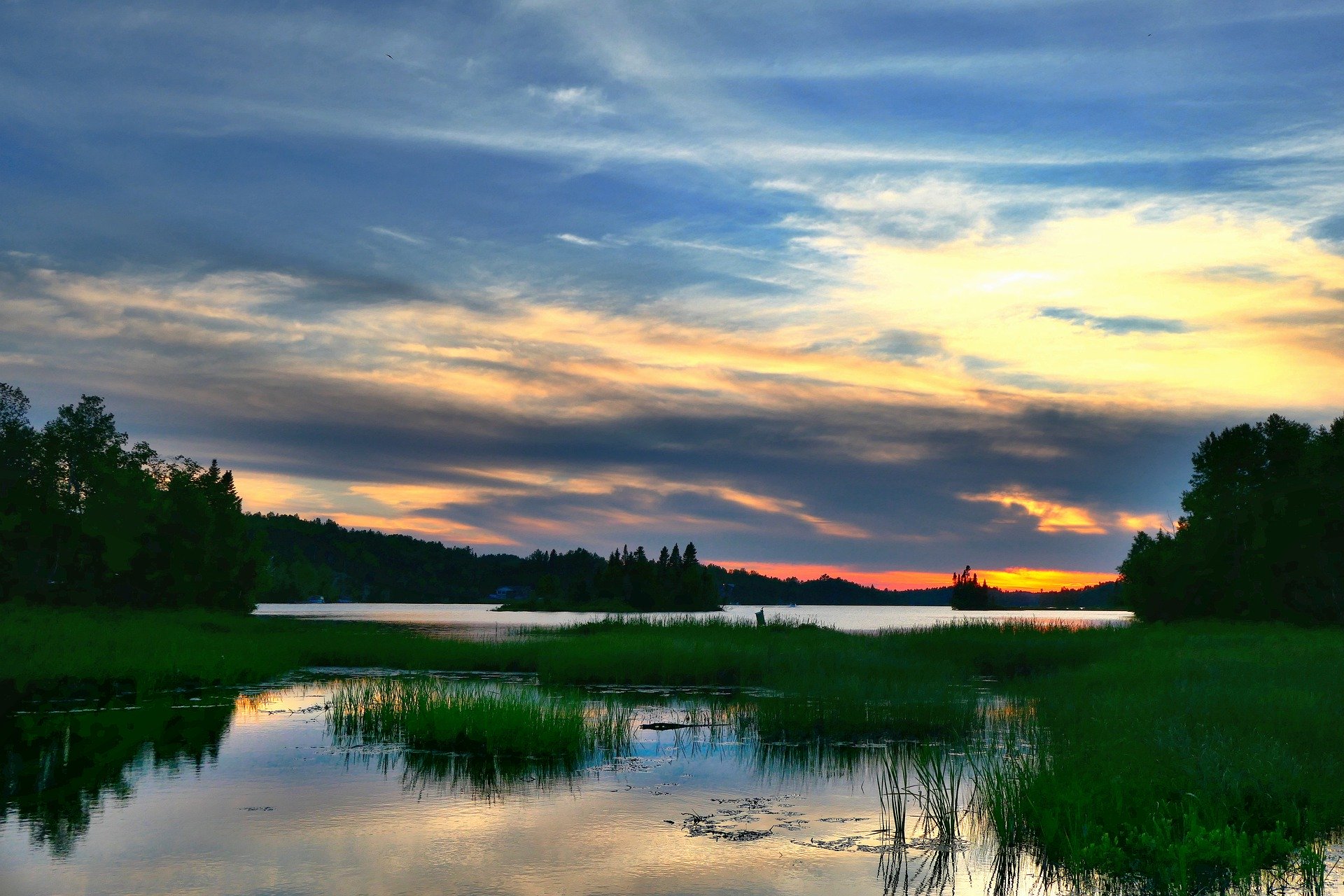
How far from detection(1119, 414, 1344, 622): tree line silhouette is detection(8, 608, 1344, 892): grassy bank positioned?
15.0 m

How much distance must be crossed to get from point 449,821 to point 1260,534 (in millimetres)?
73897

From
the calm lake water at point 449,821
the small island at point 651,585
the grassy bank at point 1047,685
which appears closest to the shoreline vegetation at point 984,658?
the grassy bank at point 1047,685

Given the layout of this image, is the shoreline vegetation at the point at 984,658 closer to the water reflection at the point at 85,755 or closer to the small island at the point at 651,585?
the water reflection at the point at 85,755

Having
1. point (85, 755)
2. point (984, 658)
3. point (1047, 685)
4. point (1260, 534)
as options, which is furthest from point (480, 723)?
point (1260, 534)

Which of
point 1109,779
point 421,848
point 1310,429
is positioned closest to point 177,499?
point 421,848

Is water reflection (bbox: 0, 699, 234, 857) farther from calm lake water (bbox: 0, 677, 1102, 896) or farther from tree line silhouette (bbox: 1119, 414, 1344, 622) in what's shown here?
tree line silhouette (bbox: 1119, 414, 1344, 622)

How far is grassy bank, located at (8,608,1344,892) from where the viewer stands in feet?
46.0

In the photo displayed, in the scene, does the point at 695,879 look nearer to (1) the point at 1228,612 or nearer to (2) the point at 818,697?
(2) the point at 818,697

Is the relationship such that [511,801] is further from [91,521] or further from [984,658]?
[91,521]

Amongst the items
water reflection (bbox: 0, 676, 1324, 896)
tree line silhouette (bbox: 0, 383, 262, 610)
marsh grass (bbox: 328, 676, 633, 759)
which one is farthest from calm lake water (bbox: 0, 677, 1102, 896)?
tree line silhouette (bbox: 0, 383, 262, 610)

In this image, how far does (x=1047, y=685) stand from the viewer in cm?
3166

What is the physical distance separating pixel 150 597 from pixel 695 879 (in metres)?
85.6

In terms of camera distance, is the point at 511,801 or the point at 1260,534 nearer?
the point at 511,801

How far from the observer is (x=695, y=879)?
538 inches
